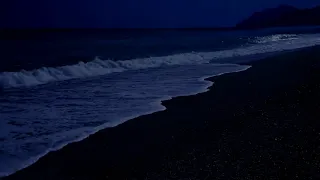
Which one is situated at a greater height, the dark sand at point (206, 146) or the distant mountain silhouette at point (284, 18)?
the distant mountain silhouette at point (284, 18)

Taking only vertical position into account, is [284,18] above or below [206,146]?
above

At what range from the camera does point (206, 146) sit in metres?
4.64

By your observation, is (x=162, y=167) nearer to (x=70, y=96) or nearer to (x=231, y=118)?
(x=231, y=118)

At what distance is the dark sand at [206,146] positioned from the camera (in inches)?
152

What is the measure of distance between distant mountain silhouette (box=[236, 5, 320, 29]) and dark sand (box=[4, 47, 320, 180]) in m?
126

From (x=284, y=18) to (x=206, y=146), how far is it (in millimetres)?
142667

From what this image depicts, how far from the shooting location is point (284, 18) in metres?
135

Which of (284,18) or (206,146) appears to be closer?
(206,146)

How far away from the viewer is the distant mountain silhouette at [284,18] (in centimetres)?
12595

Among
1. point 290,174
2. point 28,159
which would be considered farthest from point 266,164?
point 28,159

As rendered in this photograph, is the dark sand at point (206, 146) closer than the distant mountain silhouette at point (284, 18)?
Yes

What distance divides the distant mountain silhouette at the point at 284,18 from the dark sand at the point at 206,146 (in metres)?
126

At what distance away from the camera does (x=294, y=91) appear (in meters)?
8.28

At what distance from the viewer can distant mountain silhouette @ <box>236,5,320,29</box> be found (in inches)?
4959
